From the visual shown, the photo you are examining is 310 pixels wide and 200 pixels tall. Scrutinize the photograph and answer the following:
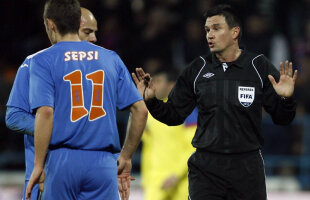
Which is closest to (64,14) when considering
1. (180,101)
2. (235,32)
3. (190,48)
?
(180,101)

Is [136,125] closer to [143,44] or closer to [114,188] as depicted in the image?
[114,188]

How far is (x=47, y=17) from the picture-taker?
5.17 metres

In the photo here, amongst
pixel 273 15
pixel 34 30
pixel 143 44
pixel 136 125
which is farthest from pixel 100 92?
pixel 34 30

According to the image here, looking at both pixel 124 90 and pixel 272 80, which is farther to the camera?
pixel 272 80

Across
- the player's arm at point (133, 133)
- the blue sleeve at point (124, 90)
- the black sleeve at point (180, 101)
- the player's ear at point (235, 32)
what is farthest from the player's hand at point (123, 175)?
the player's ear at point (235, 32)

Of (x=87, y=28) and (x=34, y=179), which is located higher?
(x=87, y=28)

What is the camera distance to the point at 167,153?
8.17 meters

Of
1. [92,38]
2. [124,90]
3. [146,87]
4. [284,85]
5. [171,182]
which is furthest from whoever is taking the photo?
[171,182]

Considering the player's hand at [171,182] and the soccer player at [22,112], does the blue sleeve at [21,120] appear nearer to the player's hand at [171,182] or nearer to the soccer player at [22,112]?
the soccer player at [22,112]

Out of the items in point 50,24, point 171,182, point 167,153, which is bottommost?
point 171,182

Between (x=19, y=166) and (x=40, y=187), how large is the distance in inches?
291

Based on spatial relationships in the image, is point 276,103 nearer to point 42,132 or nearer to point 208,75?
point 208,75

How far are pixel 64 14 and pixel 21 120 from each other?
2.72ft

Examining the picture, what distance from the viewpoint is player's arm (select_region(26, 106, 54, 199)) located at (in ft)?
16.1
